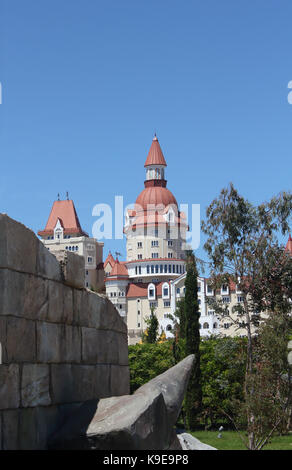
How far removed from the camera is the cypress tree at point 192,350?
37.1 m

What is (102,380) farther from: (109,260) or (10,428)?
(109,260)

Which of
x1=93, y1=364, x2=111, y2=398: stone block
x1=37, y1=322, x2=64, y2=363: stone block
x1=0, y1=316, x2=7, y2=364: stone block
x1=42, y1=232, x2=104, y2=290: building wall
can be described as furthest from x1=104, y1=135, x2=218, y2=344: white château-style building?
x1=0, y1=316, x2=7, y2=364: stone block

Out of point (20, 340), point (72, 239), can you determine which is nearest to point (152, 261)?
point (72, 239)

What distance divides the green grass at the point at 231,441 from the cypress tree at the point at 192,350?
1.57 meters

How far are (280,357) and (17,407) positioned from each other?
17.1 metres

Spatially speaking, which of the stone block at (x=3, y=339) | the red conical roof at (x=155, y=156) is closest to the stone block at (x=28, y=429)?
the stone block at (x=3, y=339)

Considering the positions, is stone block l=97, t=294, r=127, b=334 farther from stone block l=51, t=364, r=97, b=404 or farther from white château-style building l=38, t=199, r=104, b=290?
white château-style building l=38, t=199, r=104, b=290

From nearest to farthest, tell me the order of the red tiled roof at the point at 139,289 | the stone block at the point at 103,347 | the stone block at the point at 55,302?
1. the stone block at the point at 55,302
2. the stone block at the point at 103,347
3. the red tiled roof at the point at 139,289

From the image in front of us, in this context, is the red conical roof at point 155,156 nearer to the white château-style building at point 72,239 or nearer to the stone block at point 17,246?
the white château-style building at point 72,239

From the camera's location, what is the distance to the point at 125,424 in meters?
7.36

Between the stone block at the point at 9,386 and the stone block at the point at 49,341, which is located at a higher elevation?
the stone block at the point at 49,341

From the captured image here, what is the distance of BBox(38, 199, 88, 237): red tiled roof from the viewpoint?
140m

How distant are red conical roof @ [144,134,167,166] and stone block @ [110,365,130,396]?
126 metres
